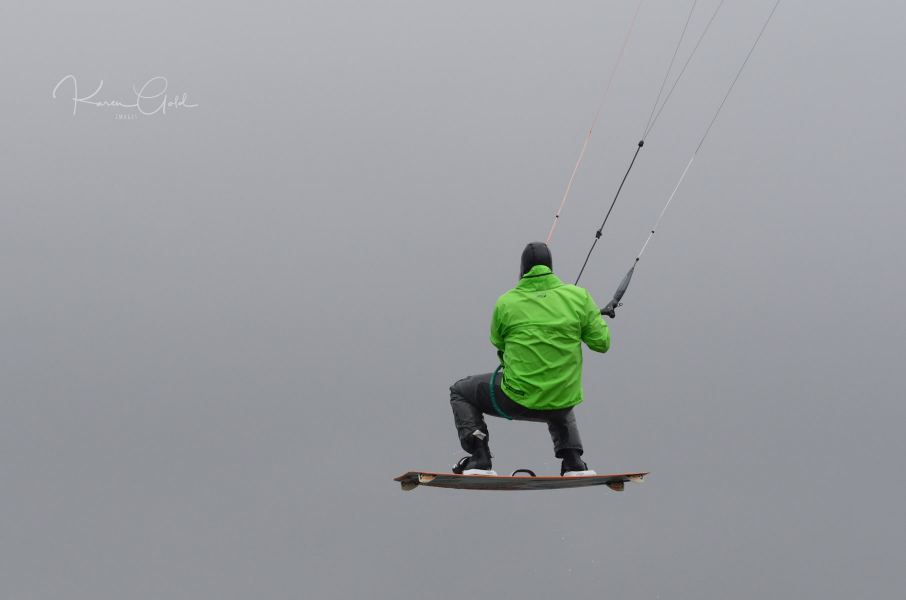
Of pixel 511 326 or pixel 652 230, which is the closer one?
pixel 511 326

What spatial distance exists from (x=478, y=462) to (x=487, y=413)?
52 cm

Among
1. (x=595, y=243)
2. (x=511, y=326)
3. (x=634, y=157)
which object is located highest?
(x=634, y=157)

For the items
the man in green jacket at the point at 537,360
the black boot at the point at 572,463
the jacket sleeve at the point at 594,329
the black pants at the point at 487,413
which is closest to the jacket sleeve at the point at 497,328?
the man in green jacket at the point at 537,360

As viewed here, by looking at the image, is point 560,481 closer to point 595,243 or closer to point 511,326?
point 511,326

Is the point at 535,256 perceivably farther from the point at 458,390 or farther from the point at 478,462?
the point at 478,462

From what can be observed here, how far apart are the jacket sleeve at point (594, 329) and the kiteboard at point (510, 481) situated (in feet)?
4.45

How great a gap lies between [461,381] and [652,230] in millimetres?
2623

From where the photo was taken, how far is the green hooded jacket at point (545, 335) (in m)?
11.5

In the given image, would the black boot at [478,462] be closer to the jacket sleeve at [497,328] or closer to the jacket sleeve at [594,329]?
the jacket sleeve at [497,328]

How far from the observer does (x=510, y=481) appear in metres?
11.7

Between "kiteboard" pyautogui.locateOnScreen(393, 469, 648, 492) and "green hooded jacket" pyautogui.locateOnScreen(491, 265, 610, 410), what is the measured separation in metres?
0.74

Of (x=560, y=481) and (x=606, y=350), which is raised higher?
(x=606, y=350)

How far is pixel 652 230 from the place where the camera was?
12664mm

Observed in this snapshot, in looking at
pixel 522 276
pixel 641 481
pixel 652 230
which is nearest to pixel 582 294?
pixel 522 276
